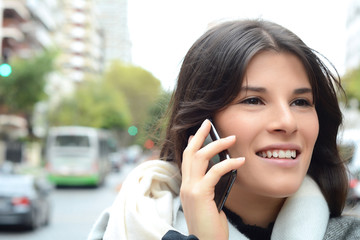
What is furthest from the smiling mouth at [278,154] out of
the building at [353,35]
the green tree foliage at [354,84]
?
the building at [353,35]

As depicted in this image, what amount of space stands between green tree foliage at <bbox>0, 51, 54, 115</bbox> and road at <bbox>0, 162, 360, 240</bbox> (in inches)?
231

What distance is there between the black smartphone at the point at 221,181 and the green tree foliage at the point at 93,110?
58889mm

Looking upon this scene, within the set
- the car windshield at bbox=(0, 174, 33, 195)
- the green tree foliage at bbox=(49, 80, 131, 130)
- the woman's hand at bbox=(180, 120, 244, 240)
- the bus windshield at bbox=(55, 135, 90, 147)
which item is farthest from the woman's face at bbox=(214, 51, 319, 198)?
the green tree foliage at bbox=(49, 80, 131, 130)

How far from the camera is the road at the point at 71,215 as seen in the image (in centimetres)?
1309

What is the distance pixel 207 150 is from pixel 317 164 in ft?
2.00

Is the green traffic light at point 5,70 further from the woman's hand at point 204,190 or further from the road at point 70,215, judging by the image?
the woman's hand at point 204,190

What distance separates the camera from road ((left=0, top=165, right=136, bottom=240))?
13109 millimetres

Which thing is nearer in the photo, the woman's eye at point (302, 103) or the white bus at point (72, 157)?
the woman's eye at point (302, 103)

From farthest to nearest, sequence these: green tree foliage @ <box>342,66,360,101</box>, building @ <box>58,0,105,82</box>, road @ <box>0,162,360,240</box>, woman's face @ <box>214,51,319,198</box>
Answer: building @ <box>58,0,105,82</box>, green tree foliage @ <box>342,66,360,101</box>, road @ <box>0,162,360,240</box>, woman's face @ <box>214,51,319,198</box>

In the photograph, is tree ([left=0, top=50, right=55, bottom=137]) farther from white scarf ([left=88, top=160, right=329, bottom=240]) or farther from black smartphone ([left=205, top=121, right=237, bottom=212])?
black smartphone ([left=205, top=121, right=237, bottom=212])

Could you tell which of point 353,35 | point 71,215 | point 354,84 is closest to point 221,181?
point 71,215

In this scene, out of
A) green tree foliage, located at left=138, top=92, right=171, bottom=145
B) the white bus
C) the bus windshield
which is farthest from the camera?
the bus windshield

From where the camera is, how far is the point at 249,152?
1.87m

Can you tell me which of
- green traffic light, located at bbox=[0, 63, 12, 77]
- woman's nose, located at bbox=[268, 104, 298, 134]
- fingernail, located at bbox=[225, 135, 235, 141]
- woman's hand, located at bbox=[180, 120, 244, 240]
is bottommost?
green traffic light, located at bbox=[0, 63, 12, 77]
